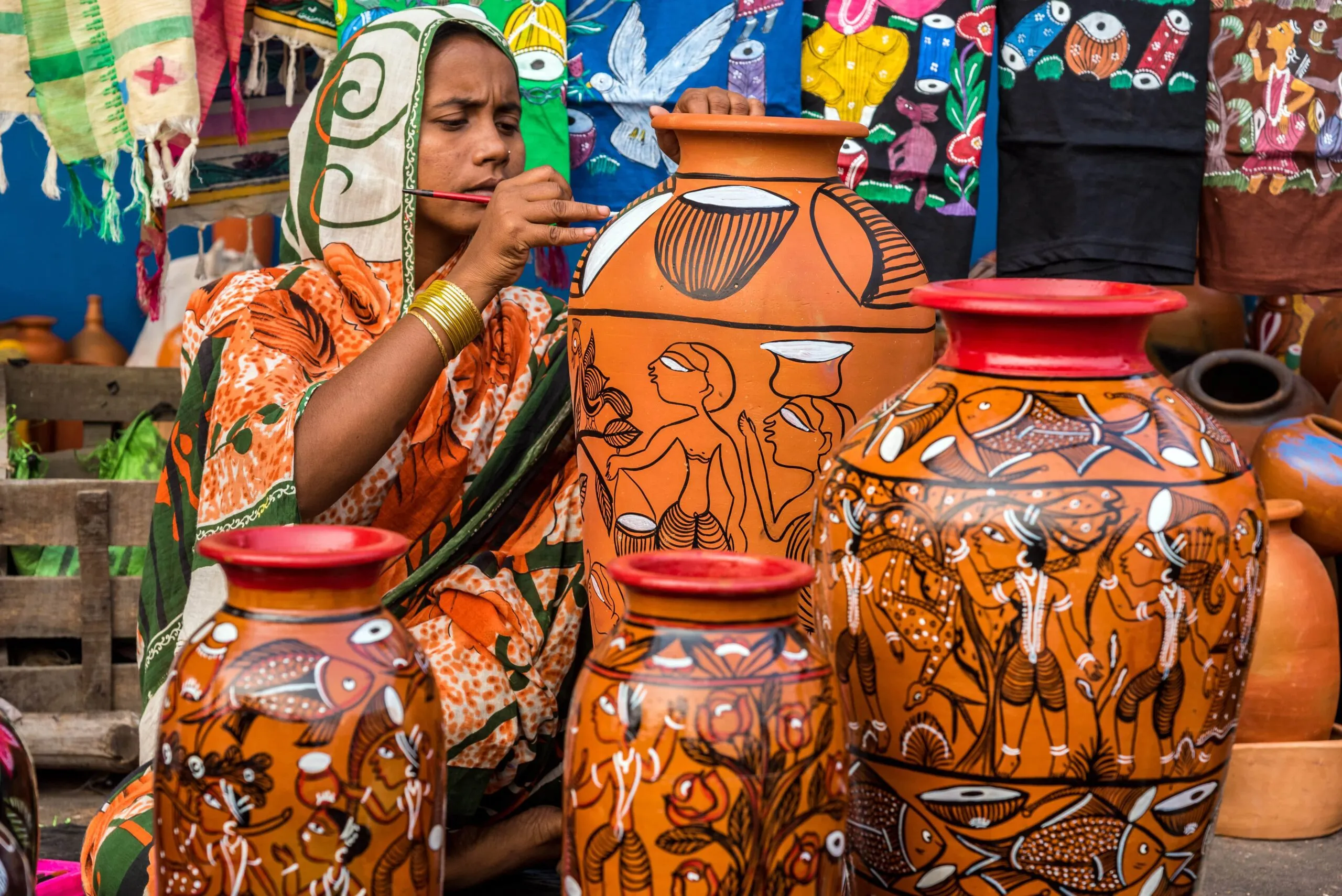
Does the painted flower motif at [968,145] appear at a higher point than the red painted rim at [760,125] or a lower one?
lower

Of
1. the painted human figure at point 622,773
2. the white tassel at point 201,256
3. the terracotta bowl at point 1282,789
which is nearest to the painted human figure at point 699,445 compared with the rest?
the painted human figure at point 622,773

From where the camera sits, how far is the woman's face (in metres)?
2.07

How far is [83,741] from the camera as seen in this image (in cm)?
281

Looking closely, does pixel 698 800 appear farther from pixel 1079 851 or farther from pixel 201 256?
pixel 201 256

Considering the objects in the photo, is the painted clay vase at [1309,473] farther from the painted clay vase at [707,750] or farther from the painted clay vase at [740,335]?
the painted clay vase at [707,750]

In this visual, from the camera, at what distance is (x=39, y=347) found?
3.78m

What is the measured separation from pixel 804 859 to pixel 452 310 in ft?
2.95

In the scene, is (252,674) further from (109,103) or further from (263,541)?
(109,103)

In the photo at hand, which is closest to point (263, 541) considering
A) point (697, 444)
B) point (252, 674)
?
point (252, 674)

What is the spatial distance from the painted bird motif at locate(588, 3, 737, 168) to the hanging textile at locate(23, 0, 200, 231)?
2.56ft

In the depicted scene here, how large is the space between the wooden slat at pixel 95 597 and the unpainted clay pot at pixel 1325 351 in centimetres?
289

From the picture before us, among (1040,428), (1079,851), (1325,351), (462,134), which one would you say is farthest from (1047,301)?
(1325,351)

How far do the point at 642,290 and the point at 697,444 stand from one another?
0.18m

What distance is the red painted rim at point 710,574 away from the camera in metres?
1.09
